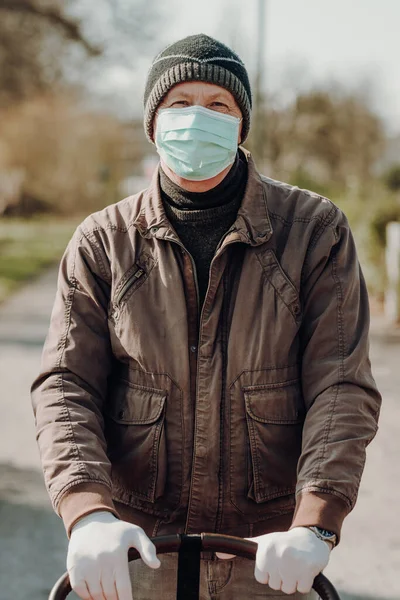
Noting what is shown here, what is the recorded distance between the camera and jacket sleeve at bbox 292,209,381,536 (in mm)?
1888

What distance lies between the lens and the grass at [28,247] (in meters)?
15.8

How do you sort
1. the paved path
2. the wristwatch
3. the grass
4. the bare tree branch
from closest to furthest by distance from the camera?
the wristwatch → the paved path → the grass → the bare tree branch

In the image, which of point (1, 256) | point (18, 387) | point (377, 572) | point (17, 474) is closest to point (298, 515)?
point (377, 572)

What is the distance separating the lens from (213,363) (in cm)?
205

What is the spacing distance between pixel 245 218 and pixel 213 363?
36 cm

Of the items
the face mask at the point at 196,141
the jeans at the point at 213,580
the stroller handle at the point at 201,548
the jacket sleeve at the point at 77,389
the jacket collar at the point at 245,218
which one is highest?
the face mask at the point at 196,141

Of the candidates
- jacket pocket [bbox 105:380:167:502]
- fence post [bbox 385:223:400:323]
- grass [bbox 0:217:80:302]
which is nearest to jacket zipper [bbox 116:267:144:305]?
jacket pocket [bbox 105:380:167:502]

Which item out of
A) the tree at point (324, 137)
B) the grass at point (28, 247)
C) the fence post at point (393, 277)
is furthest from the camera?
the tree at point (324, 137)

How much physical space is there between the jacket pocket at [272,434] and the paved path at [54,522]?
2.13 meters

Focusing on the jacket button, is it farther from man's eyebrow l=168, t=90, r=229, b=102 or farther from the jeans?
Answer: man's eyebrow l=168, t=90, r=229, b=102

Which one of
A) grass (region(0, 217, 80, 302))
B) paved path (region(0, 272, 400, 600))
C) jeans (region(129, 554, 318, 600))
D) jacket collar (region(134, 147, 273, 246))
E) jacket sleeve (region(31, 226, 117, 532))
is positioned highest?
jacket collar (region(134, 147, 273, 246))

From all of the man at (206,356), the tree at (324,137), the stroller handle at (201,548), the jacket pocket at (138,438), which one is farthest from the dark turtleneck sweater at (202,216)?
the tree at (324,137)

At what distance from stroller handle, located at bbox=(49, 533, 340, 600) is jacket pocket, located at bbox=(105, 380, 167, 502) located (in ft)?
0.96

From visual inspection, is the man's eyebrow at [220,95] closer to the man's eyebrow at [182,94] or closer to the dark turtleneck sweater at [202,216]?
the man's eyebrow at [182,94]
